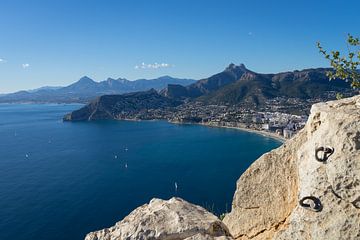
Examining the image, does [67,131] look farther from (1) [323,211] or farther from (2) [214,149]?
(1) [323,211]

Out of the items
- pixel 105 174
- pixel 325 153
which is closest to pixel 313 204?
pixel 325 153

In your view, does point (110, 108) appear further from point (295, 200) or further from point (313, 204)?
point (313, 204)

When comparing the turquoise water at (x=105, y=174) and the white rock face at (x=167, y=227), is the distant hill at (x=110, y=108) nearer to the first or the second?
the turquoise water at (x=105, y=174)

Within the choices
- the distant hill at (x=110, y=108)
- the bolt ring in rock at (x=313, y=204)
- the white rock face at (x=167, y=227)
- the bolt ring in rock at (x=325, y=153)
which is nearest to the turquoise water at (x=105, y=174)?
the white rock face at (x=167, y=227)

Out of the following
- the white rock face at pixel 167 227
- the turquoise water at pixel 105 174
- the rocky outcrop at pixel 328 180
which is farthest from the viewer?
the turquoise water at pixel 105 174

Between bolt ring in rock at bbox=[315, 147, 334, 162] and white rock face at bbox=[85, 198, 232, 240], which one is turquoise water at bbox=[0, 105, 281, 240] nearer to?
white rock face at bbox=[85, 198, 232, 240]

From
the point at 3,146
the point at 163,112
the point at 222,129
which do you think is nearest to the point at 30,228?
the point at 3,146
